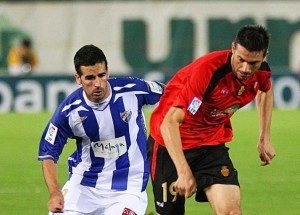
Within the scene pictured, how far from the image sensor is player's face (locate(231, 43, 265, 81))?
22.2 feet

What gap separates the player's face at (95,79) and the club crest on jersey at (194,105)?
74 centimetres

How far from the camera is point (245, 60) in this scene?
22.4ft

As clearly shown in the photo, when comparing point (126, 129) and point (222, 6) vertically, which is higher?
point (126, 129)

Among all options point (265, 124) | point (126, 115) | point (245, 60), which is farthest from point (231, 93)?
point (126, 115)

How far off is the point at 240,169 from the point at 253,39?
6.66 metres

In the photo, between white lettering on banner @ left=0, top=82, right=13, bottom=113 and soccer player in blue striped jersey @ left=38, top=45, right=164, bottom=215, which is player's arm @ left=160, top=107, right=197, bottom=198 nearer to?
soccer player in blue striped jersey @ left=38, top=45, right=164, bottom=215

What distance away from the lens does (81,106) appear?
287 inches

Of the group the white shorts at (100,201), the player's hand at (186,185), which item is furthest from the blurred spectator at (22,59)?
the player's hand at (186,185)

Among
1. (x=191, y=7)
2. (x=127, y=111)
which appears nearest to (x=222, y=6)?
(x=191, y=7)

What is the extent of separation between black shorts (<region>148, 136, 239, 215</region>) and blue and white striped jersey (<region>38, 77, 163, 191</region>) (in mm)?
231

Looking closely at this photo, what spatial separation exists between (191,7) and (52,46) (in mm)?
3886

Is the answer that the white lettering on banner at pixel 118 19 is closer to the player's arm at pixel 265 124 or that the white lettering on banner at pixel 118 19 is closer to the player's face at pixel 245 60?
the player's arm at pixel 265 124

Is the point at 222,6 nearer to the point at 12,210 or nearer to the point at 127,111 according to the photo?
the point at 12,210

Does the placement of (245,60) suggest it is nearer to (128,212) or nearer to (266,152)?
(266,152)
